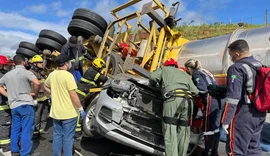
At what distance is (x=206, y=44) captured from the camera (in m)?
5.46

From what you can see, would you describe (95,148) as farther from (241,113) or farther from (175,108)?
(241,113)

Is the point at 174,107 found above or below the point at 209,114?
above

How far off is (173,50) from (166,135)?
3.28 metres

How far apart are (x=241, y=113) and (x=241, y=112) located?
0.01 m

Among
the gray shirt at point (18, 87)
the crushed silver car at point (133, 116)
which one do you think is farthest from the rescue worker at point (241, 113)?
the gray shirt at point (18, 87)

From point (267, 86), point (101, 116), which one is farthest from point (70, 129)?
point (267, 86)

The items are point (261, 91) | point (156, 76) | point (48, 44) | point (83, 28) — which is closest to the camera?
point (261, 91)

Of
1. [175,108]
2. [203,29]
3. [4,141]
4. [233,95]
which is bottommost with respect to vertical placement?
[4,141]

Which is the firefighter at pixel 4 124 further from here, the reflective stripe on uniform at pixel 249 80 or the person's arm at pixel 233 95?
the reflective stripe on uniform at pixel 249 80

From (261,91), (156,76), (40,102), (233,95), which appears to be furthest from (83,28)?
(261,91)

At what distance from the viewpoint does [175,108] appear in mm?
2977

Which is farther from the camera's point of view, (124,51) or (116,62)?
(124,51)

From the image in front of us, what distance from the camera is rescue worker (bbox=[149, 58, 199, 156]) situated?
2975mm

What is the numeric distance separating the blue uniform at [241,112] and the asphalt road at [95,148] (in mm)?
1195
